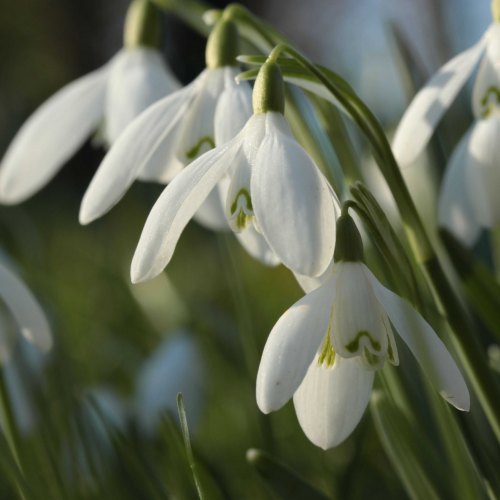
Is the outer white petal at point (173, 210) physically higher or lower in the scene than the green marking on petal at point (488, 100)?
higher

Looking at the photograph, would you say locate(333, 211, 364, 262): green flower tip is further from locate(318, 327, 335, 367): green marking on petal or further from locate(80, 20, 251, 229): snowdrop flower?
locate(80, 20, 251, 229): snowdrop flower

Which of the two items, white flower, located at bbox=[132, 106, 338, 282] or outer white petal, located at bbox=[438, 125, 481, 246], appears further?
outer white petal, located at bbox=[438, 125, 481, 246]

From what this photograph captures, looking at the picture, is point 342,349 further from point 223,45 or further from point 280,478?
point 223,45

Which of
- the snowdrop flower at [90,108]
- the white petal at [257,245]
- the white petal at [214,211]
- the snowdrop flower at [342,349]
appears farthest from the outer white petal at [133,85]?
the snowdrop flower at [342,349]

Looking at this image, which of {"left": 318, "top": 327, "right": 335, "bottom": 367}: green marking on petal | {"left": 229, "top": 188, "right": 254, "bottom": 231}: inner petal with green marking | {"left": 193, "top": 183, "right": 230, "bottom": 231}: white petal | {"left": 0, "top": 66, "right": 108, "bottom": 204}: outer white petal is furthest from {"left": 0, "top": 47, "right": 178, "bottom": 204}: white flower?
{"left": 318, "top": 327, "right": 335, "bottom": 367}: green marking on petal

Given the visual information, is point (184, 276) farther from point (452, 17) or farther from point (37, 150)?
point (37, 150)

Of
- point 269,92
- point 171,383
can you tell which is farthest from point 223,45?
point 171,383

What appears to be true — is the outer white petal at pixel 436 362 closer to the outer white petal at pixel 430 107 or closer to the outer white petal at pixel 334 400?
the outer white petal at pixel 334 400
